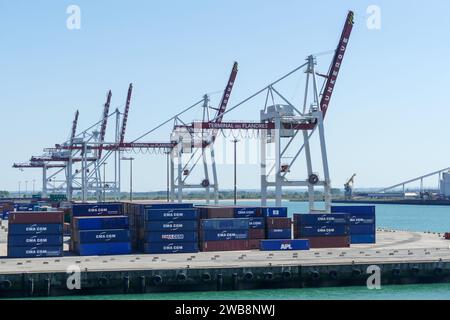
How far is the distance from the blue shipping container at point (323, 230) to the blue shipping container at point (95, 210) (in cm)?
1623

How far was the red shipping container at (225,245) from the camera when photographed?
185 feet

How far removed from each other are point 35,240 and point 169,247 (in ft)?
33.7

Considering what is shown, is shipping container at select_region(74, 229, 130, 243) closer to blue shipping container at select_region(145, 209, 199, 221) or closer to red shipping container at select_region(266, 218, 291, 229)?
blue shipping container at select_region(145, 209, 199, 221)

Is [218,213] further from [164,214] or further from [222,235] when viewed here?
[164,214]

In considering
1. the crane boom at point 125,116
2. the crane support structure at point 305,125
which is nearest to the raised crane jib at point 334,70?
the crane support structure at point 305,125

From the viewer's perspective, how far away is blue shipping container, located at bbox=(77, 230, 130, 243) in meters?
53.6

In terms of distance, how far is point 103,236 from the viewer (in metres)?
53.9

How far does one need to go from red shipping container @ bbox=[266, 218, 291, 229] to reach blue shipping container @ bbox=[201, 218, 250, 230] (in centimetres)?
241

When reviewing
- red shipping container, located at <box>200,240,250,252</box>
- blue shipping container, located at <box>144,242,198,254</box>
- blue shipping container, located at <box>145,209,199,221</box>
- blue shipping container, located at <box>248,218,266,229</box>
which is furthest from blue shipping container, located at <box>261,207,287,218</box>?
blue shipping container, located at <box>145,209,199,221</box>

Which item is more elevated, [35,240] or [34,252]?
[35,240]

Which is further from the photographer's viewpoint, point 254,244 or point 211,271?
point 254,244

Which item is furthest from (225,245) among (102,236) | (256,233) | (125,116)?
(125,116)

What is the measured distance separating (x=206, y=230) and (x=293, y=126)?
22.4 m
